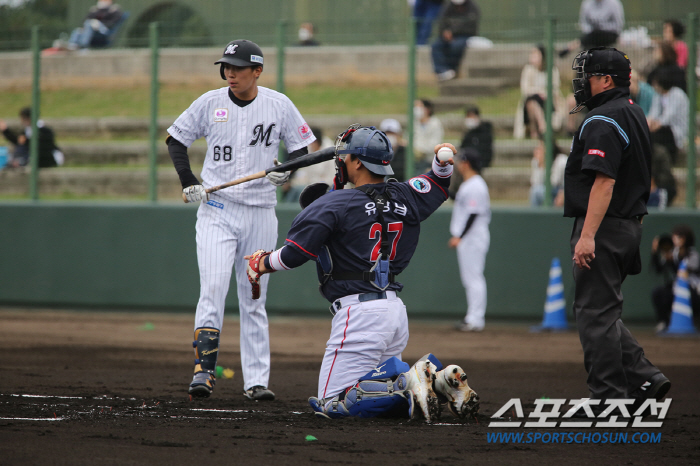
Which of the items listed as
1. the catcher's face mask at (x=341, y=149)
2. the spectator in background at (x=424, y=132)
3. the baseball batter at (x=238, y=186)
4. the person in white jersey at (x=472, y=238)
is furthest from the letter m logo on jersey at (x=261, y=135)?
the spectator in background at (x=424, y=132)

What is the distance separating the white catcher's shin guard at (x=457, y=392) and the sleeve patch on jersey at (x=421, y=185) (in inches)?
47.6

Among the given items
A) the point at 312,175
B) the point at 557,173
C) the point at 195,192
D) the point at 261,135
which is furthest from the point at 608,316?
the point at 312,175

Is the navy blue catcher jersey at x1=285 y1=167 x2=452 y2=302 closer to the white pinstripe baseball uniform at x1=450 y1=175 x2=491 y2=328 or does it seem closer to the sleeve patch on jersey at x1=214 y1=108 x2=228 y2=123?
the sleeve patch on jersey at x1=214 y1=108 x2=228 y2=123

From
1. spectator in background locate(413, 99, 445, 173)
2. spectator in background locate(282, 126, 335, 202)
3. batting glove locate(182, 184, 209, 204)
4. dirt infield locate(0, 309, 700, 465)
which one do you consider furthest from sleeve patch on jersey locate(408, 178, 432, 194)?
spectator in background locate(282, 126, 335, 202)

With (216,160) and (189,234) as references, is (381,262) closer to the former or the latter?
(216,160)

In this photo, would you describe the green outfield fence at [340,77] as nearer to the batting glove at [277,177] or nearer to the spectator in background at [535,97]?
the spectator in background at [535,97]

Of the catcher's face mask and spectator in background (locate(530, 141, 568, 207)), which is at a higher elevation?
the catcher's face mask

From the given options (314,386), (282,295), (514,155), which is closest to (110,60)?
(282,295)

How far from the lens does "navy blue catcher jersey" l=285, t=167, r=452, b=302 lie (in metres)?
5.29

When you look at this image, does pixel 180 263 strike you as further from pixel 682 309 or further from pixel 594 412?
pixel 594 412

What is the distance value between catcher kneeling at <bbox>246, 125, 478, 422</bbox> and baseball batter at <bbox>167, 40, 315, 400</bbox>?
2.73ft

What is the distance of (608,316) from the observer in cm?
548

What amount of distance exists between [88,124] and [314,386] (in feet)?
28.3

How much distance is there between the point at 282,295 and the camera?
12945 mm
